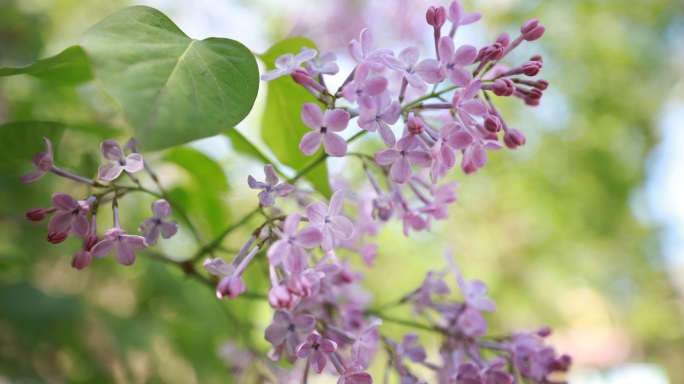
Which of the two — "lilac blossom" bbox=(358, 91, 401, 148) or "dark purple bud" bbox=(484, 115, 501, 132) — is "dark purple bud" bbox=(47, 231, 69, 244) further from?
"dark purple bud" bbox=(484, 115, 501, 132)

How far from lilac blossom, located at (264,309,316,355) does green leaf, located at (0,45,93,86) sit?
27cm

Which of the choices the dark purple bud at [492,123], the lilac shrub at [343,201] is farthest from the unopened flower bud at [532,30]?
the dark purple bud at [492,123]

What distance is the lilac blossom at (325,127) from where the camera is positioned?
1.28ft

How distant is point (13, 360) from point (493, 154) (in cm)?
144

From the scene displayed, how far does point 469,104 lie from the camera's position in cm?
41

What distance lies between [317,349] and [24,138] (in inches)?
13.8

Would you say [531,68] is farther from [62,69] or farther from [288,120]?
[62,69]

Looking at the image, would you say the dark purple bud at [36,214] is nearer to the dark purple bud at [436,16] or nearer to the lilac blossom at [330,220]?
the lilac blossom at [330,220]

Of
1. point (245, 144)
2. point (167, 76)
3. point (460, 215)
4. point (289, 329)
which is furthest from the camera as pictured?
point (460, 215)

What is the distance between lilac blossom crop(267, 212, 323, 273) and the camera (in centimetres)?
37

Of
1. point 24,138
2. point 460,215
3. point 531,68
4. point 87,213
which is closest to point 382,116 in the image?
point 531,68

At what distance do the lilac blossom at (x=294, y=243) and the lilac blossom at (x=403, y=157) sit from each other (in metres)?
0.09

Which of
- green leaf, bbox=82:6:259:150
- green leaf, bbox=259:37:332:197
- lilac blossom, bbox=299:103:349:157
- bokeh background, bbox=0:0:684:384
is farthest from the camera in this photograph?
bokeh background, bbox=0:0:684:384

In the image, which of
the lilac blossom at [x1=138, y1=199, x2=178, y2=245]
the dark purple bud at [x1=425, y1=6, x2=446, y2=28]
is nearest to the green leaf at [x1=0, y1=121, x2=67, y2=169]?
the lilac blossom at [x1=138, y1=199, x2=178, y2=245]
